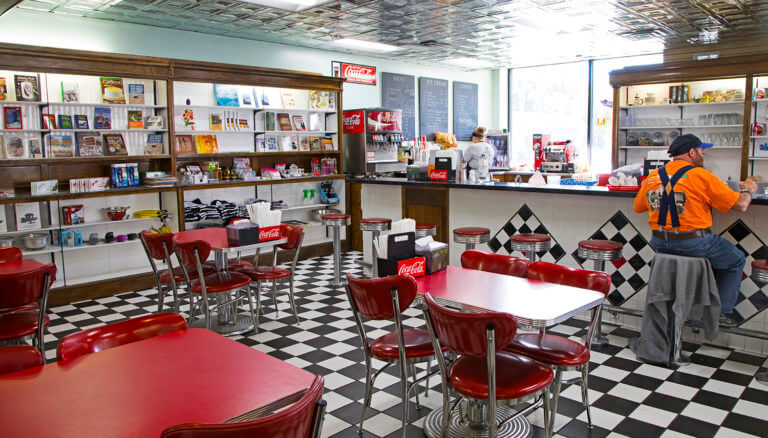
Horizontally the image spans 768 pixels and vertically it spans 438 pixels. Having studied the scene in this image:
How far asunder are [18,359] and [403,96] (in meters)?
9.76

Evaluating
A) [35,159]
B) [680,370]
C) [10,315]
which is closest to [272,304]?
[10,315]

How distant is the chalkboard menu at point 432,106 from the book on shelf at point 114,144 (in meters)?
6.30

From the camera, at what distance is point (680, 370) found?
4.20m

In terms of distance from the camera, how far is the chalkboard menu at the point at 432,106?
11.8m

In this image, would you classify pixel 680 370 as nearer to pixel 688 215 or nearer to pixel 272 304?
pixel 688 215

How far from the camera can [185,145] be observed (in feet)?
25.5

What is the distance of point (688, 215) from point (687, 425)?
5.28 ft

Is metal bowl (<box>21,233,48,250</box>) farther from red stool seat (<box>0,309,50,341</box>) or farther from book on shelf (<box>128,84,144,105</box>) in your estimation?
red stool seat (<box>0,309,50,341</box>)

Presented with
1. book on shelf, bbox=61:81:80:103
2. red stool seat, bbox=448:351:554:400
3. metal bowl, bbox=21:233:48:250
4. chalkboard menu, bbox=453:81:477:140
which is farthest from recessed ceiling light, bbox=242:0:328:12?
chalkboard menu, bbox=453:81:477:140

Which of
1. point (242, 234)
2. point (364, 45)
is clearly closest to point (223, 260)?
point (242, 234)

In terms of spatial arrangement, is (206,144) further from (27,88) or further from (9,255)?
(9,255)

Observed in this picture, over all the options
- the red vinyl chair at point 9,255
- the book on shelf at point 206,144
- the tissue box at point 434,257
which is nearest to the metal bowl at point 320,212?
the book on shelf at point 206,144

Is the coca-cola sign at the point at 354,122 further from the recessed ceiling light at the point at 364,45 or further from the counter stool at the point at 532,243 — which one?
the counter stool at the point at 532,243

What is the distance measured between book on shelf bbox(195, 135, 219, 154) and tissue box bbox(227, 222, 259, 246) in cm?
321
